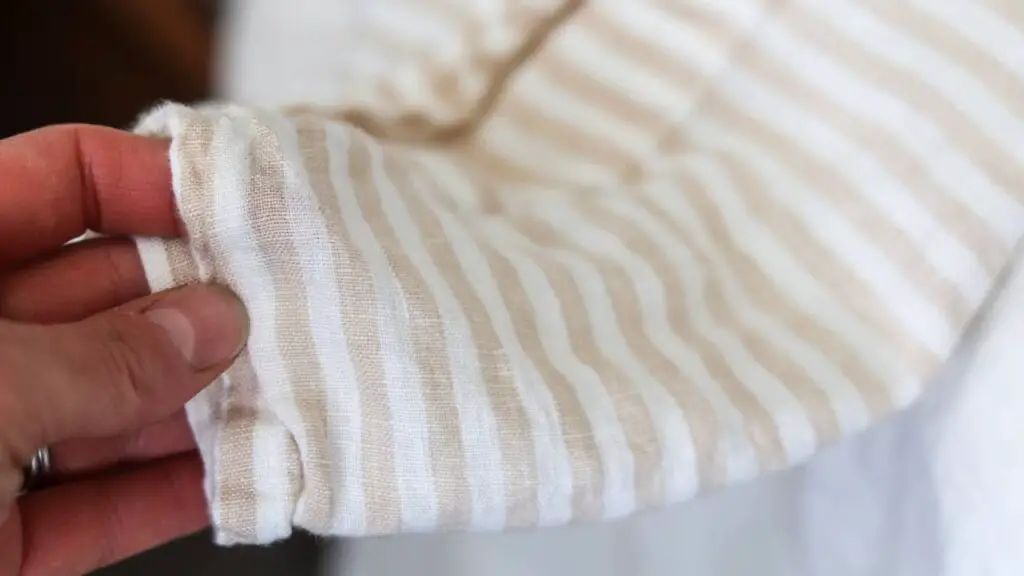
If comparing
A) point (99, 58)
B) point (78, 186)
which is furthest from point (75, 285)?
point (99, 58)

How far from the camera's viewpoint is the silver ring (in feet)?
1.23

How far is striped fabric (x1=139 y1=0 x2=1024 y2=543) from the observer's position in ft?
1.07

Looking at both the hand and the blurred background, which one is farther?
the blurred background

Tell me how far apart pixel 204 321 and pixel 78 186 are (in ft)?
0.31

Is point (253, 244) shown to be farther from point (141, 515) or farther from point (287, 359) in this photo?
point (141, 515)

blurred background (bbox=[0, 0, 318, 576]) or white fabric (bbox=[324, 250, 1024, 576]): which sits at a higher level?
white fabric (bbox=[324, 250, 1024, 576])

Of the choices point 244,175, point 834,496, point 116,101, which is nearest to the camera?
point 244,175

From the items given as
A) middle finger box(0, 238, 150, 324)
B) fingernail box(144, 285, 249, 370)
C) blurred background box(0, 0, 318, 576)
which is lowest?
blurred background box(0, 0, 318, 576)

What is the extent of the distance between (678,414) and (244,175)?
6.9 inches

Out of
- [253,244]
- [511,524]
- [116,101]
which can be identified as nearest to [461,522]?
[511,524]

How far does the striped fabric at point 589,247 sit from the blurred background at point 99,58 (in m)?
0.42

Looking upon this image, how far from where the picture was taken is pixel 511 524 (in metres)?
0.34

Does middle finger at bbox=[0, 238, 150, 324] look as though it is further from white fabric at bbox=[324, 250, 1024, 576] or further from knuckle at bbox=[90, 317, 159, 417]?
white fabric at bbox=[324, 250, 1024, 576]

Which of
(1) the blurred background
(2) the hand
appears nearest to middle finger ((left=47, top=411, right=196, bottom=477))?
(2) the hand
